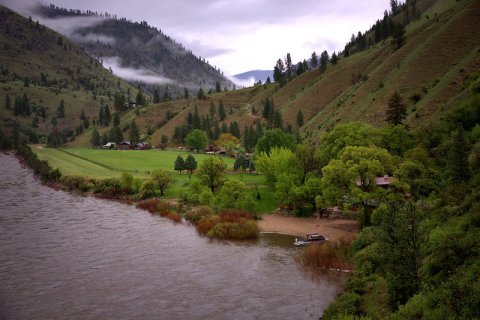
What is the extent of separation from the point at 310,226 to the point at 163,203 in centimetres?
3052

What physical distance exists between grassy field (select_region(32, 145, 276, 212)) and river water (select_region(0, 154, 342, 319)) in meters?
20.7

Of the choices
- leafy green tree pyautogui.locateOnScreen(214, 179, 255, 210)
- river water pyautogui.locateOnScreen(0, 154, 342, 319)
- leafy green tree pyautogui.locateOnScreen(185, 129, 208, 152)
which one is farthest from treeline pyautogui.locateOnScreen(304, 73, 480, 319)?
leafy green tree pyautogui.locateOnScreen(185, 129, 208, 152)

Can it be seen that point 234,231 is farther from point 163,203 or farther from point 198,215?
point 163,203

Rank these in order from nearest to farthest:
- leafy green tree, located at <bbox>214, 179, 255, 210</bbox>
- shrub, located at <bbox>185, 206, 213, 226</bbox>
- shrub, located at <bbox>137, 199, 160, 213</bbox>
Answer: shrub, located at <bbox>185, 206, 213, 226</bbox> → leafy green tree, located at <bbox>214, 179, 255, 210</bbox> → shrub, located at <bbox>137, 199, 160, 213</bbox>

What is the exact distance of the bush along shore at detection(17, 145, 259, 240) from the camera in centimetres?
6350

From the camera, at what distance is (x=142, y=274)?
46781 millimetres

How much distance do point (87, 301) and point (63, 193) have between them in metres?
65.1

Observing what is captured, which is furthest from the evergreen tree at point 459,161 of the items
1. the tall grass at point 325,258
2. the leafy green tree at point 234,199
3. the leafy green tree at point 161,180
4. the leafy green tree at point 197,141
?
the leafy green tree at point 197,141

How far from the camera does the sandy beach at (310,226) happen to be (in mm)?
62400

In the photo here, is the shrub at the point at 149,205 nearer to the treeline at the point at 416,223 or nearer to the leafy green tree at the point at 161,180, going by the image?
the leafy green tree at the point at 161,180

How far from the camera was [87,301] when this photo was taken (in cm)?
3981

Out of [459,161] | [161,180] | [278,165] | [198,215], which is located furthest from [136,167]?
[459,161]

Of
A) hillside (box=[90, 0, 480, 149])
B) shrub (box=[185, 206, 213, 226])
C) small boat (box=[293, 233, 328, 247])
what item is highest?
hillside (box=[90, 0, 480, 149])

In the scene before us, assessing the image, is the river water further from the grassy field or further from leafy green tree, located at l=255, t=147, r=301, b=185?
leafy green tree, located at l=255, t=147, r=301, b=185
